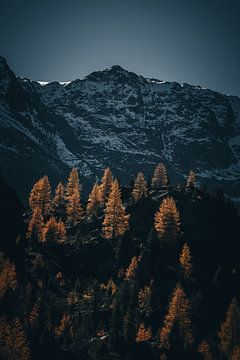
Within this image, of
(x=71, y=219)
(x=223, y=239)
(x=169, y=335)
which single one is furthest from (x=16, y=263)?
(x=223, y=239)

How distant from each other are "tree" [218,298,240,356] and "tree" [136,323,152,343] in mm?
14655

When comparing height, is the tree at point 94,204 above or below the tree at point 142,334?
above

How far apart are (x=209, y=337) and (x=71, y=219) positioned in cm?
5735

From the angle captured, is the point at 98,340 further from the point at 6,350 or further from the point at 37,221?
the point at 37,221

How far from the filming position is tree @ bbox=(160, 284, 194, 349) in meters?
92.1

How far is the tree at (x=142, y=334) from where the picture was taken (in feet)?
298

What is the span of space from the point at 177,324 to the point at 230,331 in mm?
10946

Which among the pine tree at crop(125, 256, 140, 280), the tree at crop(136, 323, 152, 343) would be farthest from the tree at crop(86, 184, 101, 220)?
the tree at crop(136, 323, 152, 343)

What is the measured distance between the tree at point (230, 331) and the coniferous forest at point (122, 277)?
0.67 feet

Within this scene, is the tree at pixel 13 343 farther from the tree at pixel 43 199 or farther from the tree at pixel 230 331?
the tree at pixel 43 199

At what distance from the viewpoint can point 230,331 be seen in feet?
308

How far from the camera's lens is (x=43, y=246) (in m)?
124

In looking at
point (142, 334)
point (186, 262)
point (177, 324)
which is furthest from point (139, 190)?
point (142, 334)

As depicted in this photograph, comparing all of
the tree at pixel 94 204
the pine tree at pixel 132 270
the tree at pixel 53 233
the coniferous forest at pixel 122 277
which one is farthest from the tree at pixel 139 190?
the pine tree at pixel 132 270
